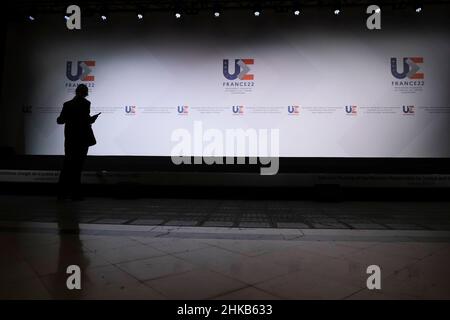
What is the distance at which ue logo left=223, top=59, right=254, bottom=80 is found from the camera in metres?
4.94

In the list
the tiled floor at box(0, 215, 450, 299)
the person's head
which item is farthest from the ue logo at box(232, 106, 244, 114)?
the tiled floor at box(0, 215, 450, 299)

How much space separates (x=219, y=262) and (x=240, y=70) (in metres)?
4.31

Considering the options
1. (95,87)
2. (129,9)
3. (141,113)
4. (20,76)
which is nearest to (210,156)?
(141,113)

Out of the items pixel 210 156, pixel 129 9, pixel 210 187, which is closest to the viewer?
pixel 210 187

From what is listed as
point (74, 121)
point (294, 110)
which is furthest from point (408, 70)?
→ point (74, 121)

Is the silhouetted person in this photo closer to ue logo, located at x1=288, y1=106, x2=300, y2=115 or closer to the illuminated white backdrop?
the illuminated white backdrop

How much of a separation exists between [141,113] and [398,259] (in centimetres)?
475

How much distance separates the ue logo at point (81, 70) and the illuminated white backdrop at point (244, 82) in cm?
7

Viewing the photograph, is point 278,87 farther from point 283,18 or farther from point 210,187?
point 210,187

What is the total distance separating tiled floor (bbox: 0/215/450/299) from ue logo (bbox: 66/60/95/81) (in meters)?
4.08

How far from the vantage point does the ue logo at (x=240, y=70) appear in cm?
494

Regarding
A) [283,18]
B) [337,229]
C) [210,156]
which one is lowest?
[337,229]

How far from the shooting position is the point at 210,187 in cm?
431

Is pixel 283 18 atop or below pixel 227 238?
atop
